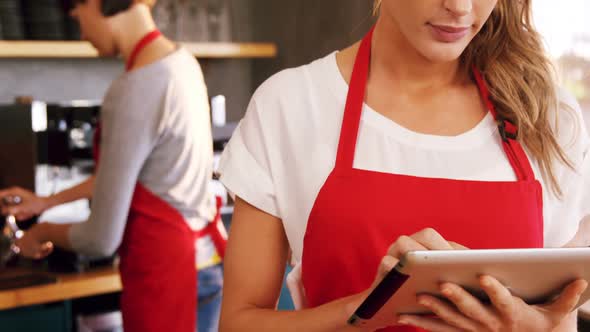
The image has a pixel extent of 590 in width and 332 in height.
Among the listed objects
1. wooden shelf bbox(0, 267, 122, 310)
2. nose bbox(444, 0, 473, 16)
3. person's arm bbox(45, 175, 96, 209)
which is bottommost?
wooden shelf bbox(0, 267, 122, 310)

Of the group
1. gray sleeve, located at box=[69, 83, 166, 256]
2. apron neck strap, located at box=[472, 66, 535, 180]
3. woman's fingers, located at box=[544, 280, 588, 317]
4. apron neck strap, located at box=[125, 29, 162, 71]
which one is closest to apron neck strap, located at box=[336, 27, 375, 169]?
apron neck strap, located at box=[472, 66, 535, 180]

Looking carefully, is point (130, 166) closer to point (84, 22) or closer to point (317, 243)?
point (84, 22)

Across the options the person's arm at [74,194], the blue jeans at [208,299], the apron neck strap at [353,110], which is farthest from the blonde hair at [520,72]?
the person's arm at [74,194]

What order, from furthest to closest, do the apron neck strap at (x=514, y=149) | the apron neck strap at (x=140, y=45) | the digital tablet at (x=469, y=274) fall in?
the apron neck strap at (x=140, y=45) < the apron neck strap at (x=514, y=149) < the digital tablet at (x=469, y=274)

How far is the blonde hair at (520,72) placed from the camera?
1.14m

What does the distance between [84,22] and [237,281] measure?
1231 millimetres

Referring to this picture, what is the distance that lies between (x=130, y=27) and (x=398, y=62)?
1.06 metres

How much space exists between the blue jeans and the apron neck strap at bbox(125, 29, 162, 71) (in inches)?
23.2

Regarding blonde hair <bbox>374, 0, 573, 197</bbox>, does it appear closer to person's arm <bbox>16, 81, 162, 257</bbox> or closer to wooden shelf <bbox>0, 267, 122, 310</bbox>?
person's arm <bbox>16, 81, 162, 257</bbox>

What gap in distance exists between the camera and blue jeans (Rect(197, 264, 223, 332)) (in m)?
2.04

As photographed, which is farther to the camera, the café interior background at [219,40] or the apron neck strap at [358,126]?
the café interior background at [219,40]

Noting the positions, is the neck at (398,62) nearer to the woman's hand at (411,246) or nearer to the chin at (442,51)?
the chin at (442,51)

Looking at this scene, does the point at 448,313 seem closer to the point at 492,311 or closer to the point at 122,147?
the point at 492,311

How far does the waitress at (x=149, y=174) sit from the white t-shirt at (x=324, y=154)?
0.80 m
